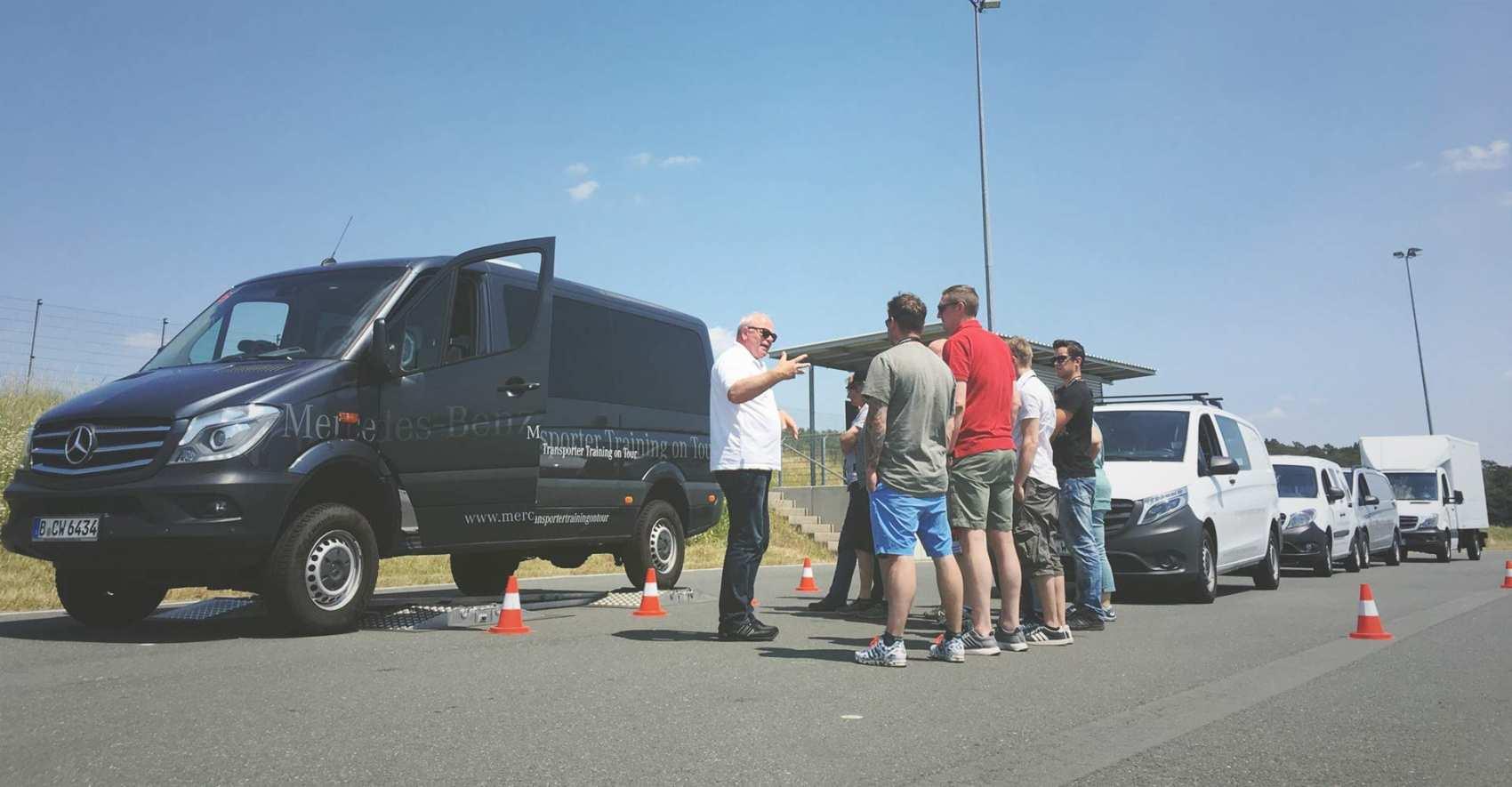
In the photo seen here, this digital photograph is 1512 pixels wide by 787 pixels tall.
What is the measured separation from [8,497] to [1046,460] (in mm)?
6350

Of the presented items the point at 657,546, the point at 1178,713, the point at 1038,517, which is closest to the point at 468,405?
the point at 657,546

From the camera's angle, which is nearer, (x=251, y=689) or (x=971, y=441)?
(x=251, y=689)

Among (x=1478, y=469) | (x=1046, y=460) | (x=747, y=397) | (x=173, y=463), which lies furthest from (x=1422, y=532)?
(x=173, y=463)

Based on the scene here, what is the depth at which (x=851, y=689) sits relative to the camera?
17.8 ft

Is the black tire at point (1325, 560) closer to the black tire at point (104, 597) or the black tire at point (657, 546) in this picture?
the black tire at point (657, 546)

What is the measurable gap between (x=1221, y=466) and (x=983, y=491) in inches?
202

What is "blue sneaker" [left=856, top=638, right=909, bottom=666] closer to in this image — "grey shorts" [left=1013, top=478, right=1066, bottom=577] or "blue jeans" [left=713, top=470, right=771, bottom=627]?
"blue jeans" [left=713, top=470, right=771, bottom=627]

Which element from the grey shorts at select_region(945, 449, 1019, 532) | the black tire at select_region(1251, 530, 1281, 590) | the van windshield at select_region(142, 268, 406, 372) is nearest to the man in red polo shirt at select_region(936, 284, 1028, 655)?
the grey shorts at select_region(945, 449, 1019, 532)

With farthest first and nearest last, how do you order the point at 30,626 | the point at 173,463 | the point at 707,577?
the point at 707,577 → the point at 30,626 → the point at 173,463

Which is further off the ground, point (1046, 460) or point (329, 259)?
point (329, 259)

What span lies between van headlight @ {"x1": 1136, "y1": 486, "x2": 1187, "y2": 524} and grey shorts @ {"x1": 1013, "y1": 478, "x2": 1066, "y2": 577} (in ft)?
10.7

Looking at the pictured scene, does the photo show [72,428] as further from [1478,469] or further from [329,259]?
[1478,469]

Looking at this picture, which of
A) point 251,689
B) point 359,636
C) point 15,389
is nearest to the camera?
point 251,689

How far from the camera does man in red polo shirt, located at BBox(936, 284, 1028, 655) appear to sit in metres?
6.66
